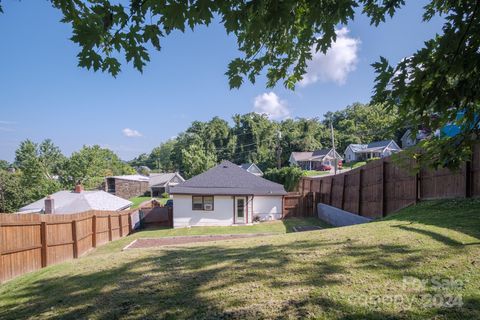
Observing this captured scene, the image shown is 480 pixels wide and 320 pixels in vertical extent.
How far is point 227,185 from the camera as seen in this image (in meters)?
21.6

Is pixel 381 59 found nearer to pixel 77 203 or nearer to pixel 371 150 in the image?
pixel 77 203

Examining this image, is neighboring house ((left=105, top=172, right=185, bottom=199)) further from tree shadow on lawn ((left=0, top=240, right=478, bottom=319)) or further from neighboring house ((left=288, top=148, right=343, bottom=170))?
tree shadow on lawn ((left=0, top=240, right=478, bottom=319))

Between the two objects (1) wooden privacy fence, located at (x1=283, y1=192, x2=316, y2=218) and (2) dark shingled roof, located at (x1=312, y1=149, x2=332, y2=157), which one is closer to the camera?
(1) wooden privacy fence, located at (x1=283, y1=192, x2=316, y2=218)

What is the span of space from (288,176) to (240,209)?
11272mm

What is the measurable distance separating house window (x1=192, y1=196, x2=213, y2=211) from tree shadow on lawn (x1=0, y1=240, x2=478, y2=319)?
14.8 metres

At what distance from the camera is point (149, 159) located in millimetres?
128750

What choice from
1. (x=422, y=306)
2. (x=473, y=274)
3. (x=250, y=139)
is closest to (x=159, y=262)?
(x=422, y=306)

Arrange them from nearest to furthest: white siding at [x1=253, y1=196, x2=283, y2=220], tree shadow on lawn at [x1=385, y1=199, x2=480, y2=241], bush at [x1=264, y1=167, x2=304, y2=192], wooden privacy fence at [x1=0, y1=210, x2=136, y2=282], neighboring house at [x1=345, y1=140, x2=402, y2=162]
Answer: tree shadow on lawn at [x1=385, y1=199, x2=480, y2=241]
wooden privacy fence at [x1=0, y1=210, x2=136, y2=282]
white siding at [x1=253, y1=196, x2=283, y2=220]
bush at [x1=264, y1=167, x2=304, y2=192]
neighboring house at [x1=345, y1=140, x2=402, y2=162]

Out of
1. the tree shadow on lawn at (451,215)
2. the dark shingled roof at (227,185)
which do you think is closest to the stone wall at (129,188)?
the dark shingled roof at (227,185)

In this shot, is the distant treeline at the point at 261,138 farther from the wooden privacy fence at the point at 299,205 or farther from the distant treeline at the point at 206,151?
the wooden privacy fence at the point at 299,205

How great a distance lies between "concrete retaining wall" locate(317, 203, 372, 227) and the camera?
44.2 ft

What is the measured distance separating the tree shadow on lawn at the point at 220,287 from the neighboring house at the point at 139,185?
141 ft

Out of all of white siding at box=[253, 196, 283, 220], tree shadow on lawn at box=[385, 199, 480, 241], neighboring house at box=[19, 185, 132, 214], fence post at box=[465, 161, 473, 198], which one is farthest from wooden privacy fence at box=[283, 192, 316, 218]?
fence post at box=[465, 161, 473, 198]

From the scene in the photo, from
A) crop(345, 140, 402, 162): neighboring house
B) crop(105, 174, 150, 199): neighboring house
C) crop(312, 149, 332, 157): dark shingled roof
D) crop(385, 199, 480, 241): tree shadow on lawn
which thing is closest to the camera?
crop(385, 199, 480, 241): tree shadow on lawn
